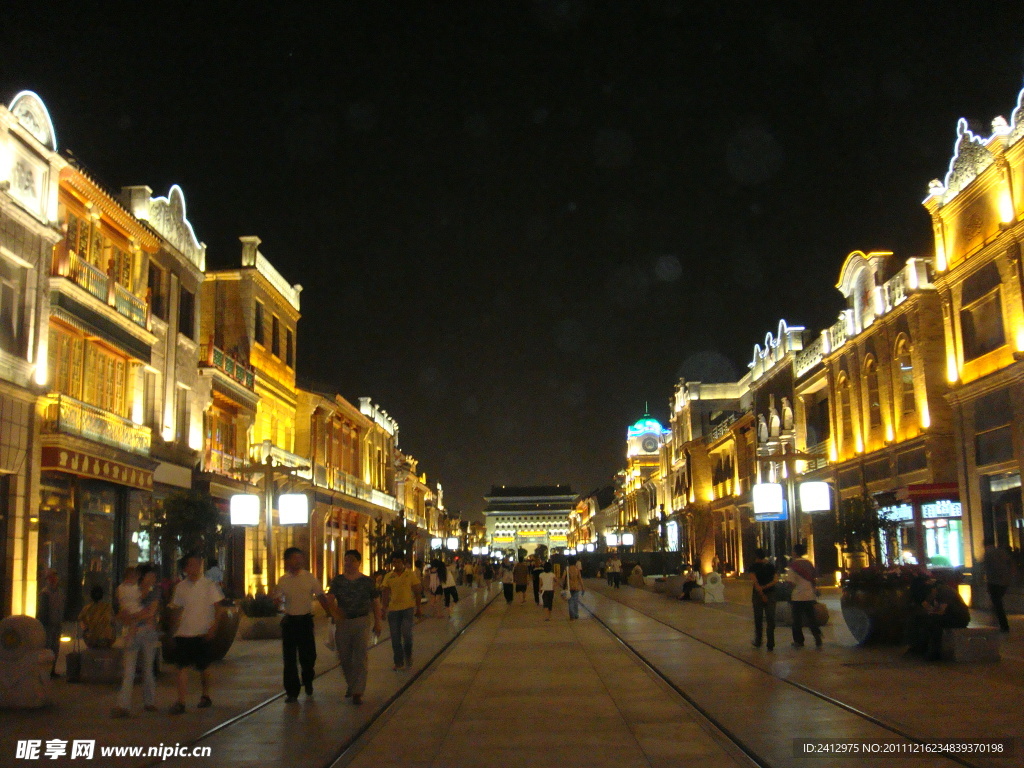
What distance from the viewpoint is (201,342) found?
33.7 metres

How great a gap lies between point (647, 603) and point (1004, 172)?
694 inches

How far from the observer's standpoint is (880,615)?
15859 millimetres

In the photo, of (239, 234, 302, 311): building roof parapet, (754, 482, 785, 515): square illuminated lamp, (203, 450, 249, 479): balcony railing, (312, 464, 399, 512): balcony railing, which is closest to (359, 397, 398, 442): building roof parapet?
(312, 464, 399, 512): balcony railing

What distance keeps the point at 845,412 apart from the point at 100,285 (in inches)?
1047

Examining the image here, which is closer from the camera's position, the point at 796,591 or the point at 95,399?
the point at 796,591

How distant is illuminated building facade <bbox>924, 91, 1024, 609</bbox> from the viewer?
983 inches

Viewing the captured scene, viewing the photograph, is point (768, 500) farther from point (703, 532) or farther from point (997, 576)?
point (703, 532)

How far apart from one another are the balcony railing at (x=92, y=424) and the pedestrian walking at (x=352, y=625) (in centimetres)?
1161

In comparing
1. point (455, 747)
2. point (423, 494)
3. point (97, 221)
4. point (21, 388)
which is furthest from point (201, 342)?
point (423, 494)

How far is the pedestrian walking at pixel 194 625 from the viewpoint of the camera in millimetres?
→ 10781

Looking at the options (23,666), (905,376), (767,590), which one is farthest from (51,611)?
(905,376)

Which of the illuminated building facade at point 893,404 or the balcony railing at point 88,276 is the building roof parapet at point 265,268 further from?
the illuminated building facade at point 893,404

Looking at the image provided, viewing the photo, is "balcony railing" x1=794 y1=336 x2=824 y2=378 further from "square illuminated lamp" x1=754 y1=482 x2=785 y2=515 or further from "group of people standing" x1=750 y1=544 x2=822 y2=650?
"group of people standing" x1=750 y1=544 x2=822 y2=650

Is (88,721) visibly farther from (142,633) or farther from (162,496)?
(162,496)
